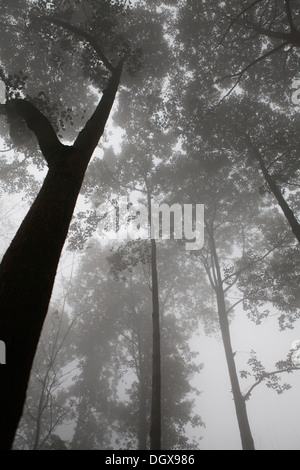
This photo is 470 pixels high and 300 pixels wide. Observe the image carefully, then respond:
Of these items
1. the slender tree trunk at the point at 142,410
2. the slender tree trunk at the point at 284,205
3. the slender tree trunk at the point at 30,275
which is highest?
the slender tree trunk at the point at 284,205

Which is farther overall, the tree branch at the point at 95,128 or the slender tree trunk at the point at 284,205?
the slender tree trunk at the point at 284,205

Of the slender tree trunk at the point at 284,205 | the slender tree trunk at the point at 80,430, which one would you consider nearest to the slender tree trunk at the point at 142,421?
the slender tree trunk at the point at 80,430

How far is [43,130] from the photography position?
12.4ft

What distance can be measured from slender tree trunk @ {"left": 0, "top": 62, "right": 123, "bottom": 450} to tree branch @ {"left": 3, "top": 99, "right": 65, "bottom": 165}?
3cm

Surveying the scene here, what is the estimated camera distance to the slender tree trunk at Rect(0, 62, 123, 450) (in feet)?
5.39

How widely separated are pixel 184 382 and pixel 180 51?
2066cm

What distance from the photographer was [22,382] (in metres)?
1.71

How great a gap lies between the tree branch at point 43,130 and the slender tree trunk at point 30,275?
1.1 inches

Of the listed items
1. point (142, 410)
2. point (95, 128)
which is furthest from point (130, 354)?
point (95, 128)

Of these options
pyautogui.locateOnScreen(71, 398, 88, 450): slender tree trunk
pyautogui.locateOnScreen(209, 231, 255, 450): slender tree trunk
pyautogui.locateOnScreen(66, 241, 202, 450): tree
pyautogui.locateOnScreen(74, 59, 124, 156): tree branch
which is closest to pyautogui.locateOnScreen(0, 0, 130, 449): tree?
pyautogui.locateOnScreen(74, 59, 124, 156): tree branch

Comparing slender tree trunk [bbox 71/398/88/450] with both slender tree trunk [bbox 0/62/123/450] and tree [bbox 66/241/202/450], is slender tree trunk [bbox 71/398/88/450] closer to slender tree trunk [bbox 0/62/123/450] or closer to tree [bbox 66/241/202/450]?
tree [bbox 66/241/202/450]

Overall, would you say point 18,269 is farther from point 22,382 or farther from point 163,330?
point 163,330

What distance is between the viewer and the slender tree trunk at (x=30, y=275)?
64.7 inches

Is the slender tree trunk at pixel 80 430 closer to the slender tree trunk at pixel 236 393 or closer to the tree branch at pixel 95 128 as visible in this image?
the slender tree trunk at pixel 236 393
